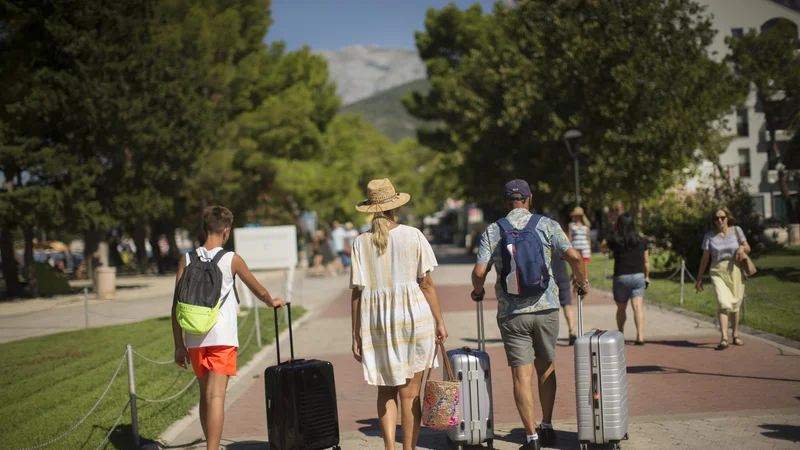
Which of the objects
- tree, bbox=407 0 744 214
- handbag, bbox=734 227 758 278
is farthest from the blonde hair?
tree, bbox=407 0 744 214

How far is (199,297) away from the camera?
5.62 meters

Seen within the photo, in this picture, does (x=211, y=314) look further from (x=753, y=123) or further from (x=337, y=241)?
(x=337, y=241)

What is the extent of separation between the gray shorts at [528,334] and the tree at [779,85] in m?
12.2

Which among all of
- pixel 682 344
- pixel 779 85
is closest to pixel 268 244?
pixel 682 344

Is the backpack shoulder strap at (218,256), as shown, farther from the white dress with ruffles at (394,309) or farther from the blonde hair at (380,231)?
the blonde hair at (380,231)

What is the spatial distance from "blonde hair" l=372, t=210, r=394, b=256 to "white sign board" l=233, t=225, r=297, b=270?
13.4 meters

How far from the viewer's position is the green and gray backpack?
5598mm

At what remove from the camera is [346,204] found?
67.1 meters

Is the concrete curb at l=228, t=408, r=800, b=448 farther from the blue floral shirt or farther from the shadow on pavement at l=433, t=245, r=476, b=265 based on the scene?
the shadow on pavement at l=433, t=245, r=476, b=265

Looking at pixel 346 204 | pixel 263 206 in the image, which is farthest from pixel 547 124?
pixel 346 204

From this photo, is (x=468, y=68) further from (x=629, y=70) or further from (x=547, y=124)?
(x=629, y=70)

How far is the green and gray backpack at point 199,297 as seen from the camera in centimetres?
560

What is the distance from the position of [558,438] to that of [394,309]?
1.84m

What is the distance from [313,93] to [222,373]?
48845 millimetres
